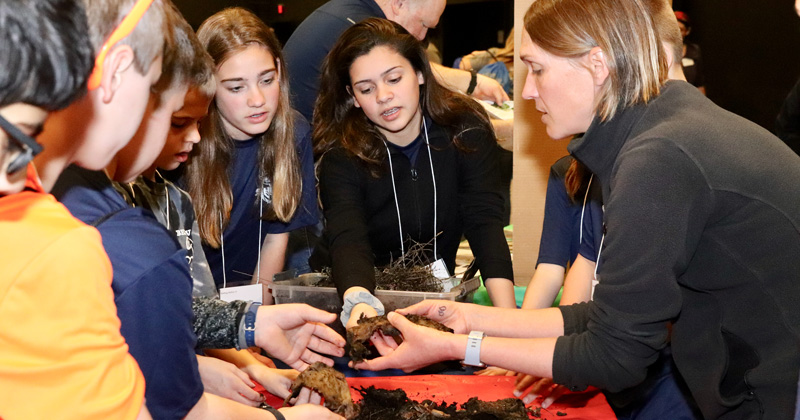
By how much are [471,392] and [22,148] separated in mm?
1394

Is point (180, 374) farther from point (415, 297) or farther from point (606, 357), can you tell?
point (415, 297)

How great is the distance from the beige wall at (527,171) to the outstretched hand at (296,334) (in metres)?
1.37

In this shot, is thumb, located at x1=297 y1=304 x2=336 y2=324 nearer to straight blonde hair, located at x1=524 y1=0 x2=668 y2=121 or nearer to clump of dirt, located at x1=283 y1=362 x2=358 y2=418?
clump of dirt, located at x1=283 y1=362 x2=358 y2=418

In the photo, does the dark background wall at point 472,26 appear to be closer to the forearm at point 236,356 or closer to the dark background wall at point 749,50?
the dark background wall at point 749,50

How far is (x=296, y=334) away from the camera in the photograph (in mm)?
1799

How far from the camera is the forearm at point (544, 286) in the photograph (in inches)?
93.1

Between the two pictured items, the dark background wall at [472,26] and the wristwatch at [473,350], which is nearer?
the wristwatch at [473,350]

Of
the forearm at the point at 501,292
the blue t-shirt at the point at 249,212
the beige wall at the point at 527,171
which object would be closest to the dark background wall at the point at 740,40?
the beige wall at the point at 527,171

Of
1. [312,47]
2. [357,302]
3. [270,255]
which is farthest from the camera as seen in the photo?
[312,47]

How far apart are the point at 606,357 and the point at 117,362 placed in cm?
98

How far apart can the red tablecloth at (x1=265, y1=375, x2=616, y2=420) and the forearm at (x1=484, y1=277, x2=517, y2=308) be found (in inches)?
18.0

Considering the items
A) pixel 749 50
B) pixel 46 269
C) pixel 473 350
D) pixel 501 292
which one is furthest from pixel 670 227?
pixel 749 50

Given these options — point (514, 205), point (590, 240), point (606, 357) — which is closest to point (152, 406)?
point (606, 357)

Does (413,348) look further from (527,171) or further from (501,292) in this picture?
(527,171)
